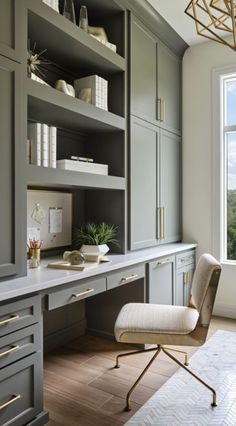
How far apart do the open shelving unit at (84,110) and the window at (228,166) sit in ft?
4.55

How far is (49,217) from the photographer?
2.62 meters

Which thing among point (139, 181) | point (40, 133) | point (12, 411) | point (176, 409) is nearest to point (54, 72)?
point (40, 133)

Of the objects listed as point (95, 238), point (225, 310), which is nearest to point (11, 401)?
point (95, 238)

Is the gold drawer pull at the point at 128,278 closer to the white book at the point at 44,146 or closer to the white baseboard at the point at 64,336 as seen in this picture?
the white baseboard at the point at 64,336

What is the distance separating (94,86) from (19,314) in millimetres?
1730

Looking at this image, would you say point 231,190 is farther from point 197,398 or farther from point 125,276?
point 197,398

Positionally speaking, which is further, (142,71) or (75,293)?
(142,71)

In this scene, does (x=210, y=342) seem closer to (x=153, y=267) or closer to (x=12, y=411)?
(x=153, y=267)

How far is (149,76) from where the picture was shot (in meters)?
3.10

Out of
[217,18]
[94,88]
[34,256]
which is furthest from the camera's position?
[94,88]

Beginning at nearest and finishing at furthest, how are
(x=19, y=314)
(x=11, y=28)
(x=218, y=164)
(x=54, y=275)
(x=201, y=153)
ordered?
(x=19, y=314) → (x=11, y=28) → (x=54, y=275) → (x=218, y=164) → (x=201, y=153)

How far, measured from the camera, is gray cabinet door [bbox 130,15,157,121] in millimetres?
2830

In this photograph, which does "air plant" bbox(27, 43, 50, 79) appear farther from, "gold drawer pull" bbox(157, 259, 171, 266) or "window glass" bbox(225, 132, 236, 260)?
"window glass" bbox(225, 132, 236, 260)

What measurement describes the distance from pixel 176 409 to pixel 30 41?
98.3 inches
